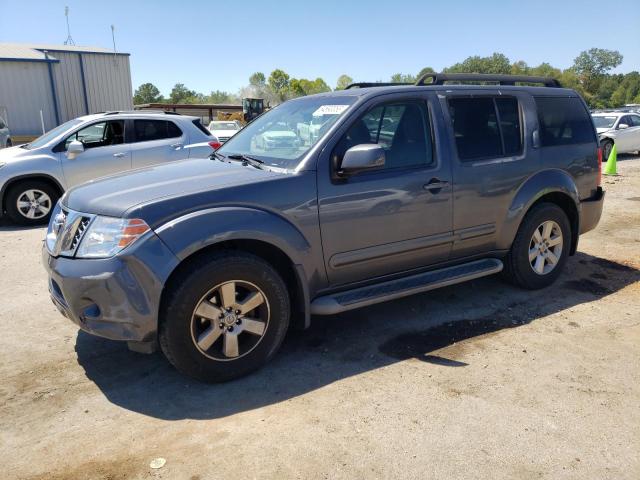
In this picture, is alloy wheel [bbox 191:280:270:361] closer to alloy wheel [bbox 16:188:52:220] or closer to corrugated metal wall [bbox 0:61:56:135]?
alloy wheel [bbox 16:188:52:220]

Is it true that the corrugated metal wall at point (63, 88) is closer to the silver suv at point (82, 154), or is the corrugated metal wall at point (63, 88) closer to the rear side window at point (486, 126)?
the silver suv at point (82, 154)

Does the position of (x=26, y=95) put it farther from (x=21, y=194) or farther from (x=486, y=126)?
(x=486, y=126)

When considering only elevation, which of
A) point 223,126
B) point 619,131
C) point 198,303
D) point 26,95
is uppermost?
point 26,95

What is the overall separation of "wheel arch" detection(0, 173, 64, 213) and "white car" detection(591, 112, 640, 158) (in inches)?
622

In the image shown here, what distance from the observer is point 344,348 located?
3.84 m

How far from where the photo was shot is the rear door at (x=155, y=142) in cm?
848

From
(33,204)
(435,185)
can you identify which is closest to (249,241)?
(435,185)

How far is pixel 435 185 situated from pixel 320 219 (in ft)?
3.48

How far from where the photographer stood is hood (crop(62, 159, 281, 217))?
10.4 feet

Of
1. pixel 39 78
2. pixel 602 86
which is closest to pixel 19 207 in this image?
pixel 39 78

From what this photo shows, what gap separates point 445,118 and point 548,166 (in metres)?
1.28

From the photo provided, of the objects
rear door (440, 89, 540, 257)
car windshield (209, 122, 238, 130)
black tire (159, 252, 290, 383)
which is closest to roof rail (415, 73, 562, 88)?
rear door (440, 89, 540, 257)

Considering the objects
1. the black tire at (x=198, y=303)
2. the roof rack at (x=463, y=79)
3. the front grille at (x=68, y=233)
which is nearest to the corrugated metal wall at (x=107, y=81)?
the roof rack at (x=463, y=79)

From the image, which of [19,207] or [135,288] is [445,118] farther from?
[19,207]
